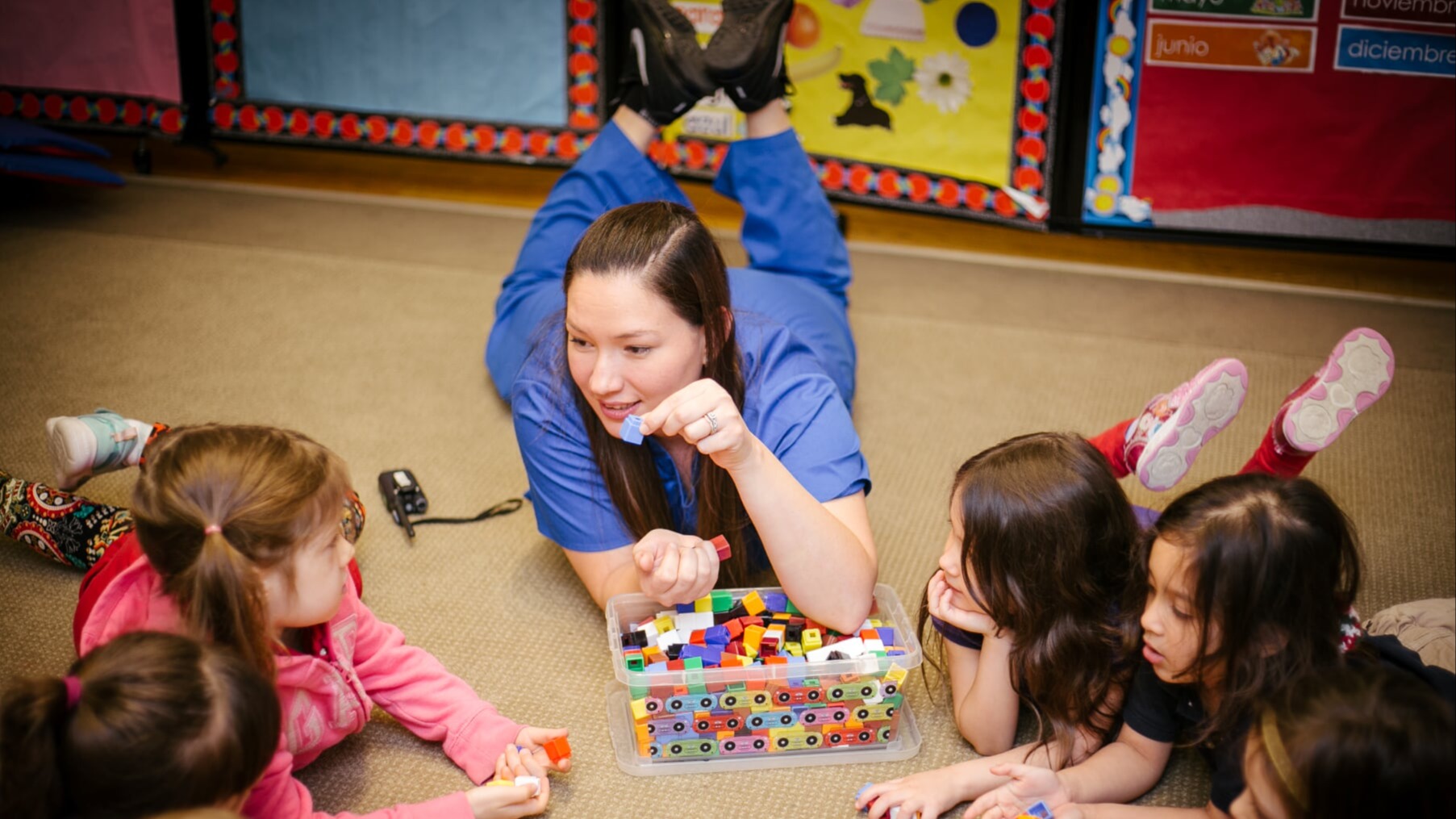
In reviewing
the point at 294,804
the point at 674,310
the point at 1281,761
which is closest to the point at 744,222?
the point at 674,310

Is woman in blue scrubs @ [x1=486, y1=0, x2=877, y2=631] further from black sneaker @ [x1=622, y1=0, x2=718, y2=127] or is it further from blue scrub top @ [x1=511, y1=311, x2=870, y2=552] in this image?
black sneaker @ [x1=622, y1=0, x2=718, y2=127]

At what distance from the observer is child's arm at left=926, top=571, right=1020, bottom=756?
1.38m

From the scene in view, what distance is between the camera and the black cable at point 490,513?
6.26 feet

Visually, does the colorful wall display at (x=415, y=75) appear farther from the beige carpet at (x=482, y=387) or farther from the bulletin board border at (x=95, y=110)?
the beige carpet at (x=482, y=387)

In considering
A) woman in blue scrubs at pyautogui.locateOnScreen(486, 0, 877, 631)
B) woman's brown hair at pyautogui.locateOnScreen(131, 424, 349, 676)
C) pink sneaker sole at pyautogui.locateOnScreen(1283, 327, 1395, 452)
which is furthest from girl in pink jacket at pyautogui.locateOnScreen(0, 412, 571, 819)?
pink sneaker sole at pyautogui.locateOnScreen(1283, 327, 1395, 452)

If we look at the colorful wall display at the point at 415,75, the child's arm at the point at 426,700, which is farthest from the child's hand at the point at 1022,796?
the colorful wall display at the point at 415,75

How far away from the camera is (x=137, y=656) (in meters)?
1.02

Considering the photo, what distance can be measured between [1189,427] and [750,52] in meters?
1.07

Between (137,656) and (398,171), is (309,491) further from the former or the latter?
(398,171)

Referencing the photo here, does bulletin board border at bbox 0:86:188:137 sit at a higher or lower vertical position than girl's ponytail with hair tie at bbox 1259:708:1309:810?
higher

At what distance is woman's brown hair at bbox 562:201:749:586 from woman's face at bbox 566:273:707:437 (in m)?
0.01

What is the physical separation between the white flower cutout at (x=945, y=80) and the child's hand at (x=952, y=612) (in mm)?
1907

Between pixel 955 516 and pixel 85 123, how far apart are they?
314 centimetres

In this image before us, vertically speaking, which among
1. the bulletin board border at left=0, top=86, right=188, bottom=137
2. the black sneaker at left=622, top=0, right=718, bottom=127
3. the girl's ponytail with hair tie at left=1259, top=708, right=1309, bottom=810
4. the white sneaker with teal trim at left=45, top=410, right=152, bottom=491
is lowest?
the girl's ponytail with hair tie at left=1259, top=708, right=1309, bottom=810
